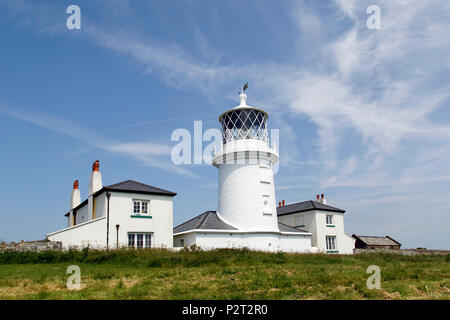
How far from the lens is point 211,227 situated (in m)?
26.2

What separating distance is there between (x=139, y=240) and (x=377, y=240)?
3233 cm

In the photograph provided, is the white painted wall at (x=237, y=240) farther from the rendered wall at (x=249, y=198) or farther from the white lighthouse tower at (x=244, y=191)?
the rendered wall at (x=249, y=198)

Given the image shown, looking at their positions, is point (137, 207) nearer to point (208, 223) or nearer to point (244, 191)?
point (208, 223)

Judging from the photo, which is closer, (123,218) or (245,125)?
(123,218)

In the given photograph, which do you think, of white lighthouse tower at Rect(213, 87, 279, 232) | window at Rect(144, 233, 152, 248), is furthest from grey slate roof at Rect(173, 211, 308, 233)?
window at Rect(144, 233, 152, 248)

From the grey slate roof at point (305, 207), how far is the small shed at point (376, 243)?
9.72 meters

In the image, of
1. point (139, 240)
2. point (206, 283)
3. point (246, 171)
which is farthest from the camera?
point (246, 171)

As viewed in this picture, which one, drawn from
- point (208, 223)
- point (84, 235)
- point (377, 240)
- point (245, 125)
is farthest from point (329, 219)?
point (84, 235)

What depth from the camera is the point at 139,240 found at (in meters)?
23.8

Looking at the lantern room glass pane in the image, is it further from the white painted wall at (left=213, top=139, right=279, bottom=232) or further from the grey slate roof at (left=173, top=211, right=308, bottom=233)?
the grey slate roof at (left=173, top=211, right=308, bottom=233)

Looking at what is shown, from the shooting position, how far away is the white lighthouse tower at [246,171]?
27344 millimetres

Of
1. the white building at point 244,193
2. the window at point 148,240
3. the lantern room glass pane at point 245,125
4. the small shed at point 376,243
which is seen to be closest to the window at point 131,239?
the window at point 148,240
